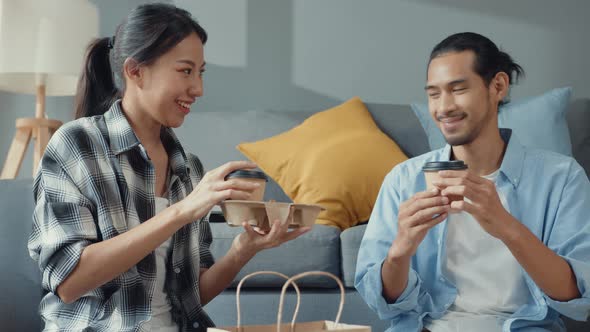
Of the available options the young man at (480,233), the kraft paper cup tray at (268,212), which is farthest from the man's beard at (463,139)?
the kraft paper cup tray at (268,212)

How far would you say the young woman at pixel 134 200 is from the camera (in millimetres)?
1584

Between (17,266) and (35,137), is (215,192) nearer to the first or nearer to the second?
(17,266)

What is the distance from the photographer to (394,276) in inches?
70.3

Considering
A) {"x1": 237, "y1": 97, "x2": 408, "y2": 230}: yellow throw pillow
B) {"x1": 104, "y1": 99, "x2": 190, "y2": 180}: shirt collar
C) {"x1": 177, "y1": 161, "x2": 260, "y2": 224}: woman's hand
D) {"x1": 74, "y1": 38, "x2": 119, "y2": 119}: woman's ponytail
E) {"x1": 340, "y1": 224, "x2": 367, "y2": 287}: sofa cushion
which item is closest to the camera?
{"x1": 177, "y1": 161, "x2": 260, "y2": 224}: woman's hand

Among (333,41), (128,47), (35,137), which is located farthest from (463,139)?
(35,137)

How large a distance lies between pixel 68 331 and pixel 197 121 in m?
1.92

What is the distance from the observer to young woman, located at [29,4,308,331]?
158cm

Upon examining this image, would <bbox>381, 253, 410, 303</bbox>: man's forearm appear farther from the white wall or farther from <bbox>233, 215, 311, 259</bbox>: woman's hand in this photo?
the white wall

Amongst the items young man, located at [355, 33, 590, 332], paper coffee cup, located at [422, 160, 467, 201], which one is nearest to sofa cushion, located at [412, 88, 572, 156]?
young man, located at [355, 33, 590, 332]

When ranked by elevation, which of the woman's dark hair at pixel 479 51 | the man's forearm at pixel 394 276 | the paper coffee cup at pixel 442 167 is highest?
the woman's dark hair at pixel 479 51

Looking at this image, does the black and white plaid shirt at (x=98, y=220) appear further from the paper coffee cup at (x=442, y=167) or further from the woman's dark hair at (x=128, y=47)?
the paper coffee cup at (x=442, y=167)

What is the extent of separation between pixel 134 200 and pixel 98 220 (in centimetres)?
9

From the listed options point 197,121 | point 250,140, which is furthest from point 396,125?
point 197,121

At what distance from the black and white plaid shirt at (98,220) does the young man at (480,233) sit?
18.4 inches
